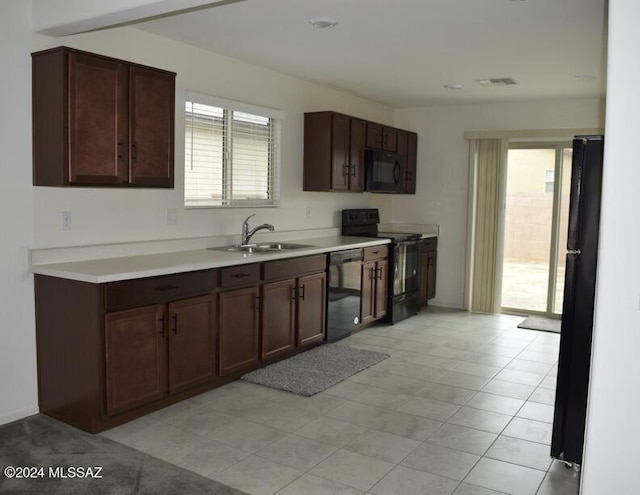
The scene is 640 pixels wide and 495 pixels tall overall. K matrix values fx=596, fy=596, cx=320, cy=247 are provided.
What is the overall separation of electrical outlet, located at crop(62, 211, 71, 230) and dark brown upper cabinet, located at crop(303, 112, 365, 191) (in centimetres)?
246

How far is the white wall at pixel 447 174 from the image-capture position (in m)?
6.73

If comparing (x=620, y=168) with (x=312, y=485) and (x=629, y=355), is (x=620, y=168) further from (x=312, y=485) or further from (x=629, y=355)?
(x=312, y=485)

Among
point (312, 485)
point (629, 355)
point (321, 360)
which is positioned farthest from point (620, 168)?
point (321, 360)

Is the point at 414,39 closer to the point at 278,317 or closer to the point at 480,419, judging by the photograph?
the point at 278,317

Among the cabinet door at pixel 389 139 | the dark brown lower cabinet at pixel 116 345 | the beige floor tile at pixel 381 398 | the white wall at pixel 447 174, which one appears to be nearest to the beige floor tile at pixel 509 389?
the beige floor tile at pixel 381 398

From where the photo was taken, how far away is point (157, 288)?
11.2 feet

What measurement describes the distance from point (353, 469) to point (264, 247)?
7.89 feet

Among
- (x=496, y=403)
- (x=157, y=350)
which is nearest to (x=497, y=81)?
(x=496, y=403)

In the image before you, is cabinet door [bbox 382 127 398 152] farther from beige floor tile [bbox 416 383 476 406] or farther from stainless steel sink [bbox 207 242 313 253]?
beige floor tile [bbox 416 383 476 406]

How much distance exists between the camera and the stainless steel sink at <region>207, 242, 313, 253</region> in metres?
4.63

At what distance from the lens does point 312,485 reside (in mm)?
2756

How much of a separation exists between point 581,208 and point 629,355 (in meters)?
1.04

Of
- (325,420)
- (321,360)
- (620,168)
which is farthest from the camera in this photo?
(321,360)

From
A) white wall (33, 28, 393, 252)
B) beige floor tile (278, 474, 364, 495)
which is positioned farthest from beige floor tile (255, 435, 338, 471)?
white wall (33, 28, 393, 252)
